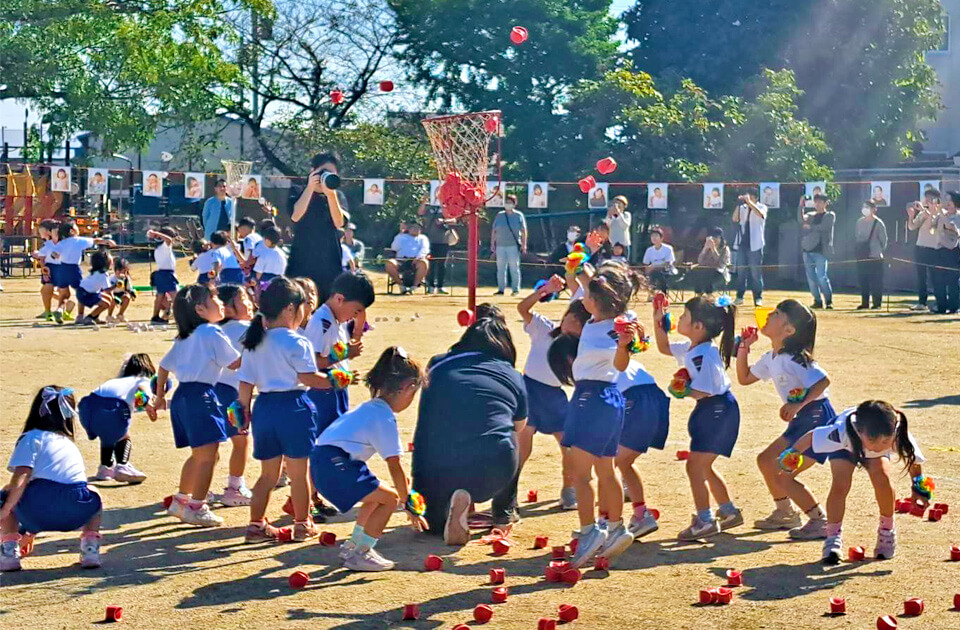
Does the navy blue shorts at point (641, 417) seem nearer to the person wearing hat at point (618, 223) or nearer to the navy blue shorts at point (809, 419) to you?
the navy blue shorts at point (809, 419)

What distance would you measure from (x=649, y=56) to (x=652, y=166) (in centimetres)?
930

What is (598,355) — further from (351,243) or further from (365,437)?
(351,243)

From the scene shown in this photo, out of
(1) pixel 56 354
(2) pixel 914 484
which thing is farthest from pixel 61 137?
(2) pixel 914 484

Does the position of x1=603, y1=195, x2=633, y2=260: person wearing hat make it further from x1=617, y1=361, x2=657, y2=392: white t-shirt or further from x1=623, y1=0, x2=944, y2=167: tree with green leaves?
x1=617, y1=361, x2=657, y2=392: white t-shirt

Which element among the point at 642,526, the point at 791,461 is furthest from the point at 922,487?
the point at 642,526

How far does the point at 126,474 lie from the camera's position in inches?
353

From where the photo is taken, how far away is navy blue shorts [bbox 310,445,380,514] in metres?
6.81

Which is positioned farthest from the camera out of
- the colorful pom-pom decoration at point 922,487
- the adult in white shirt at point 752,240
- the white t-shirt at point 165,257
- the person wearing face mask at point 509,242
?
the person wearing face mask at point 509,242

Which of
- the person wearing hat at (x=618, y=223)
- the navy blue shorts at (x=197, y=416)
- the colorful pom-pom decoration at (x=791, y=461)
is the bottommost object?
the colorful pom-pom decoration at (x=791, y=461)

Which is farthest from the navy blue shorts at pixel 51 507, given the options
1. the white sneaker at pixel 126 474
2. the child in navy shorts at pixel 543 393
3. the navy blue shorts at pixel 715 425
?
the navy blue shorts at pixel 715 425

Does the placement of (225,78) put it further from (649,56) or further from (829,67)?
(829,67)

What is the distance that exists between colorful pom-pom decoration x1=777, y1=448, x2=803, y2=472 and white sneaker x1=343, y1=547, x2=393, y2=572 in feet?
7.29

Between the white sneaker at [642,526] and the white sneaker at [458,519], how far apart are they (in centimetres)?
95

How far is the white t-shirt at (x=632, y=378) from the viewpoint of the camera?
769 cm
